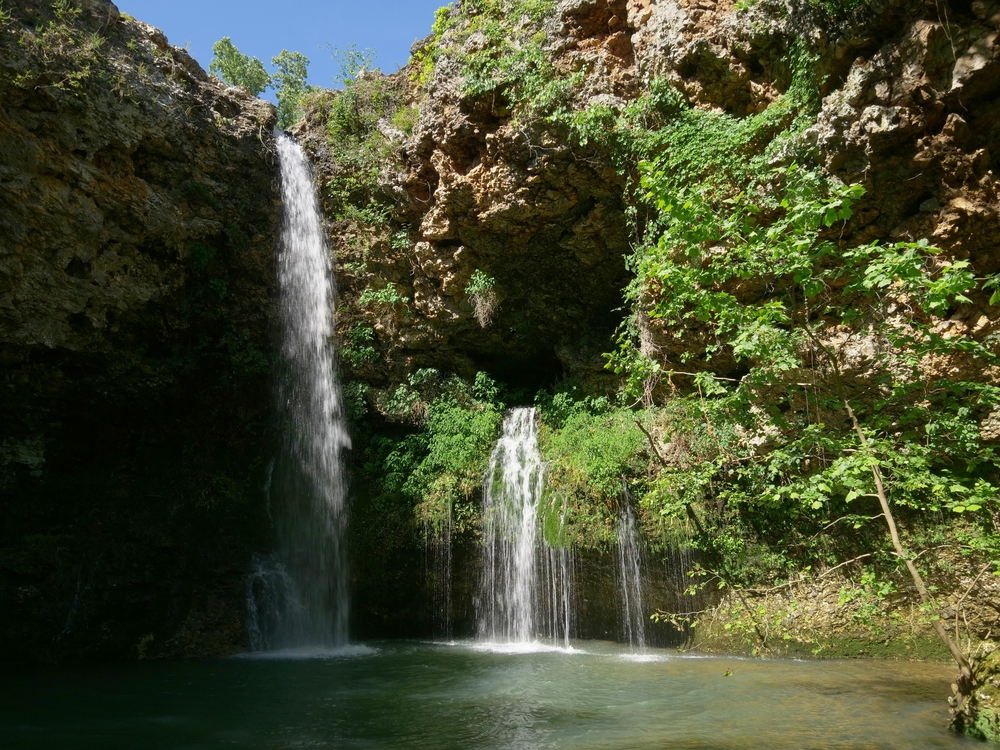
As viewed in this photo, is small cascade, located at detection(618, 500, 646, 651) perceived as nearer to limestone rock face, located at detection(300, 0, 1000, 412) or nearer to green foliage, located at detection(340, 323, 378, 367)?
limestone rock face, located at detection(300, 0, 1000, 412)

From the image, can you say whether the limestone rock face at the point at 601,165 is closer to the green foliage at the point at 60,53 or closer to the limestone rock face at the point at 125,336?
the limestone rock face at the point at 125,336

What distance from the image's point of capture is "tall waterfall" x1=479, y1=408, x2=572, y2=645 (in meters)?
9.66

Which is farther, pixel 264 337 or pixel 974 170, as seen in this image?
pixel 264 337

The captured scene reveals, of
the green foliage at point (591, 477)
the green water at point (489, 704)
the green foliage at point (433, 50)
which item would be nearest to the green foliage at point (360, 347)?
the green foliage at point (591, 477)

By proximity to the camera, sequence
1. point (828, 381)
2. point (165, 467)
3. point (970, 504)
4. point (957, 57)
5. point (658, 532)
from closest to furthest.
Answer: point (970, 504) < point (957, 57) < point (828, 381) < point (658, 532) < point (165, 467)

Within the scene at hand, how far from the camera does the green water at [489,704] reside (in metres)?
5.04

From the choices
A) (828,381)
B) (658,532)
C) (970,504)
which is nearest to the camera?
(970,504)

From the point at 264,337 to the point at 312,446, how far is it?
7.07ft

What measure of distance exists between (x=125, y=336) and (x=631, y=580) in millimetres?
8554

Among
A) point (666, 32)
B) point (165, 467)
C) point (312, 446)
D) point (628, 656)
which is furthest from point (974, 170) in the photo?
point (165, 467)

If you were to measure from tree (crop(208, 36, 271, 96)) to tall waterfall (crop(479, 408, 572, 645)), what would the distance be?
20.9 metres

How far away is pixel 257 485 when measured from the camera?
1159 cm

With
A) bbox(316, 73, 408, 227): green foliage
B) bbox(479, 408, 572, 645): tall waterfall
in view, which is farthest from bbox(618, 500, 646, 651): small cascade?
bbox(316, 73, 408, 227): green foliage

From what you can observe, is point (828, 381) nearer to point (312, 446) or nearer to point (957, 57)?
point (957, 57)
